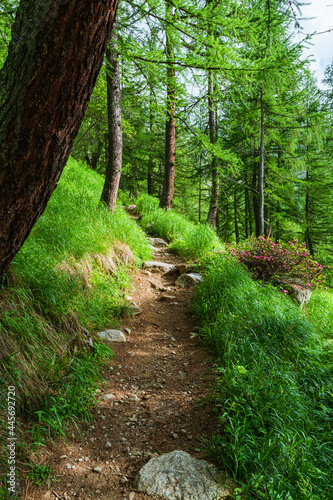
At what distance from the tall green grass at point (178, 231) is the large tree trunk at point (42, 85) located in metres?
5.24

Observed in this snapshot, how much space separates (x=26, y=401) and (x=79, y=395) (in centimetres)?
47

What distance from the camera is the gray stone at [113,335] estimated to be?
3.34m

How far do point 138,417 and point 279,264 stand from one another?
4165 millimetres

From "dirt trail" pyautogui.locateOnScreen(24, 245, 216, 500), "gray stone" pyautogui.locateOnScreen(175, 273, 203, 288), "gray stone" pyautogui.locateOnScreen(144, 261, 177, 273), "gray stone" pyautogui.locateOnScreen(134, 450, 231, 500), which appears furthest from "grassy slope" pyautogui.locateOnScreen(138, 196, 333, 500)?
"gray stone" pyautogui.locateOnScreen(144, 261, 177, 273)

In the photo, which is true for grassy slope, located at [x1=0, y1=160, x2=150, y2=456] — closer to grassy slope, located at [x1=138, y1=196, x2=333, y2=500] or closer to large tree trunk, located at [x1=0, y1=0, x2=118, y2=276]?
large tree trunk, located at [x1=0, y1=0, x2=118, y2=276]

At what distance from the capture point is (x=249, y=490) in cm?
167

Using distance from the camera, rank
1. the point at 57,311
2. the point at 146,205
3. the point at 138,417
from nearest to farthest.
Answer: the point at 138,417, the point at 57,311, the point at 146,205

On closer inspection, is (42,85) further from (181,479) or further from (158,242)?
(158,242)

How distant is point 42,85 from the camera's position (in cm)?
142

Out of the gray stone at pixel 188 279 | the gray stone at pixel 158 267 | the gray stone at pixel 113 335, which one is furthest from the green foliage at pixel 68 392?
the gray stone at pixel 158 267

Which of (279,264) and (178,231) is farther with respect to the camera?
(178,231)

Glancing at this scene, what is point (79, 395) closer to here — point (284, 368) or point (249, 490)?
point (249, 490)

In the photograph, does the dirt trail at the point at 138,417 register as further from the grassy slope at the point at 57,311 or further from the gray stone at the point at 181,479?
the grassy slope at the point at 57,311

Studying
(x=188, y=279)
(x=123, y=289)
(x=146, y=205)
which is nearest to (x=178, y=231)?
(x=146, y=205)
